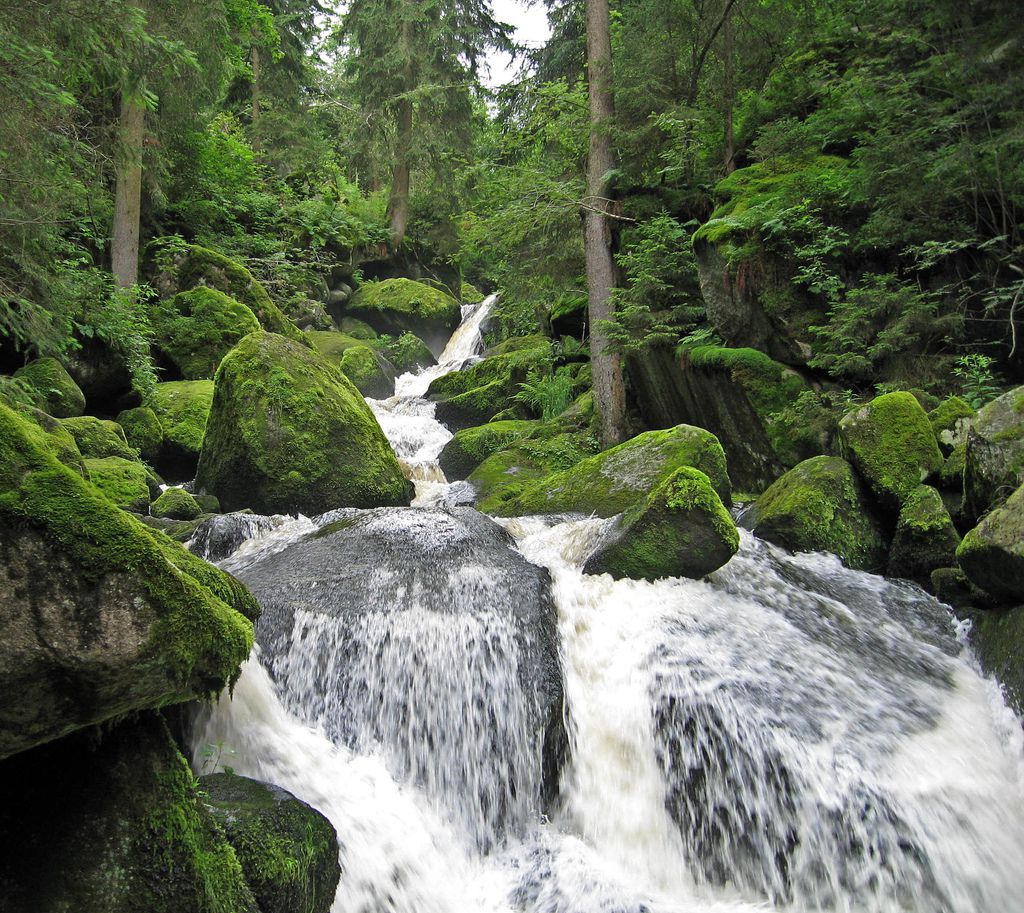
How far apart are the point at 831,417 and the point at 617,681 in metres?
5.12

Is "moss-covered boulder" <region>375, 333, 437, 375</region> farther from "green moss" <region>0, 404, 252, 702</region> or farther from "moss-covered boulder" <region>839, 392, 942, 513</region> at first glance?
"green moss" <region>0, 404, 252, 702</region>

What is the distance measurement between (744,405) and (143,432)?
8.82m

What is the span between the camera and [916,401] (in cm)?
714

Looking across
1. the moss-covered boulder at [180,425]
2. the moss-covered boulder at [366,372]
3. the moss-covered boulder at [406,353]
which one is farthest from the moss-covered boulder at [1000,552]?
the moss-covered boulder at [406,353]

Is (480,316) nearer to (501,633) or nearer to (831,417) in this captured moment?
(831,417)

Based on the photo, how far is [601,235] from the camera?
12047mm

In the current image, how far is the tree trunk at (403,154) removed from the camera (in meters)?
24.1

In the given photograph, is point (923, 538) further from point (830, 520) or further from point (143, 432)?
point (143, 432)

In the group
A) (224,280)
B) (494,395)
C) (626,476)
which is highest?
(224,280)

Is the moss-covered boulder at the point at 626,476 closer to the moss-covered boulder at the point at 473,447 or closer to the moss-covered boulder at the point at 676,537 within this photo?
the moss-covered boulder at the point at 676,537

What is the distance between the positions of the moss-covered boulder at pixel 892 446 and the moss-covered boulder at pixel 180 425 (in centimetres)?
879

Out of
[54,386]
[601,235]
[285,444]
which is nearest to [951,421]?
[601,235]

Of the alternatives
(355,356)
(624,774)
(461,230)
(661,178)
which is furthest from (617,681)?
(461,230)

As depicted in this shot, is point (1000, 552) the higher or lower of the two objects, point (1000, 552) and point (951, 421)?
the lower
